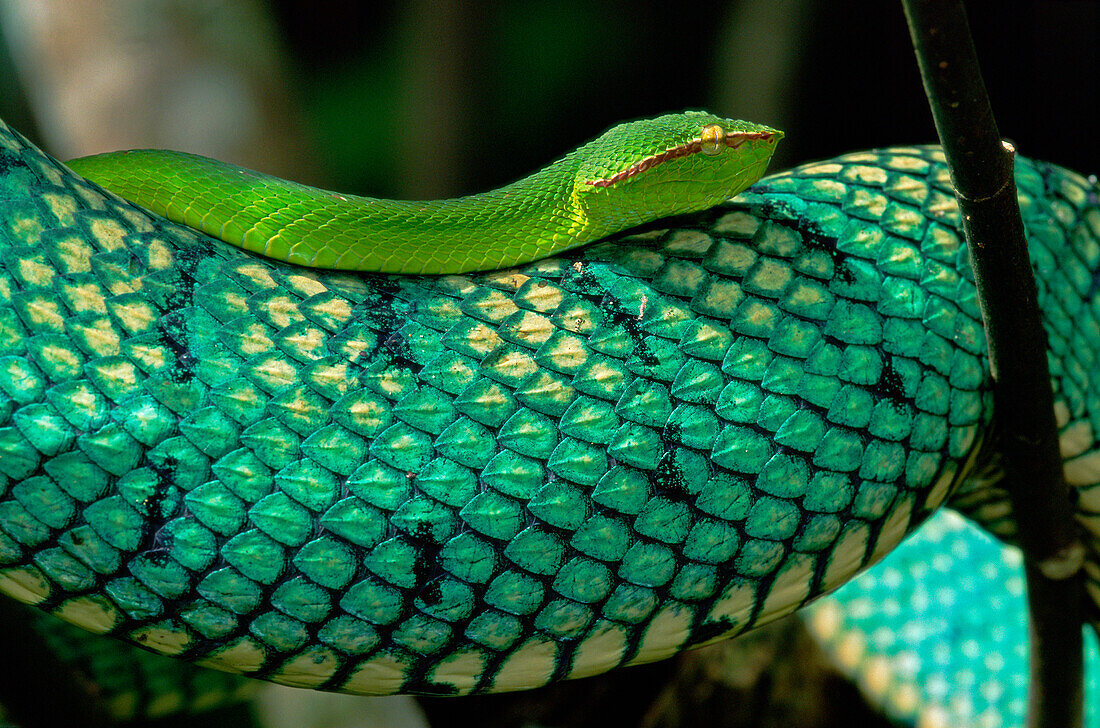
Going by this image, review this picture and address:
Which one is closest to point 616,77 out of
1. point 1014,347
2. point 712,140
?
point 712,140

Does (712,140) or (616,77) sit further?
(616,77)

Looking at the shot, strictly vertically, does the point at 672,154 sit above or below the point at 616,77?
above

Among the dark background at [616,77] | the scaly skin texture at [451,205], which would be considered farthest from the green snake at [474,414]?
the dark background at [616,77]

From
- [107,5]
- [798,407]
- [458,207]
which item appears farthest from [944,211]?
[107,5]

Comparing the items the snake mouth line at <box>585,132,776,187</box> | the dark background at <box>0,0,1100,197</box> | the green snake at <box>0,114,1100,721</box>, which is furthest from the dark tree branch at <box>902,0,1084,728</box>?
the dark background at <box>0,0,1100,197</box>

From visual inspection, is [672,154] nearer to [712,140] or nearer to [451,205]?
[712,140]

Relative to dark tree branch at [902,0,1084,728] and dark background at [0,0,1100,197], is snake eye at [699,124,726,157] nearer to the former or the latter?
dark tree branch at [902,0,1084,728]

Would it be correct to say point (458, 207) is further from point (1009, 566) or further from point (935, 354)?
point (1009, 566)

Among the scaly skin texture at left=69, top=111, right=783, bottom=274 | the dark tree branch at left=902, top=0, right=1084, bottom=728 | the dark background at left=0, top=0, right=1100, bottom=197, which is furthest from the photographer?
the dark background at left=0, top=0, right=1100, bottom=197
